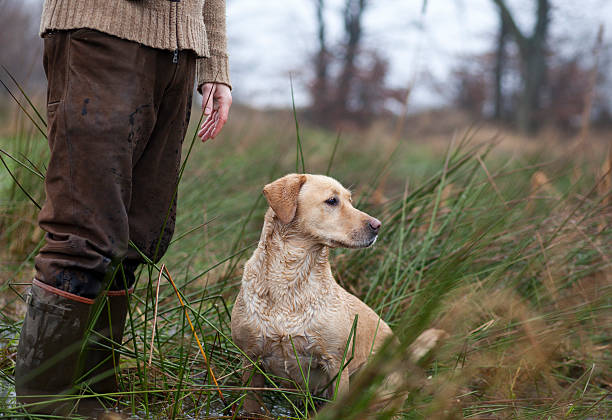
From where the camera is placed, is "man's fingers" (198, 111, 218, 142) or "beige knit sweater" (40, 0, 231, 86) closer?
"beige knit sweater" (40, 0, 231, 86)

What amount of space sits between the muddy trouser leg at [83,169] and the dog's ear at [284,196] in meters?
0.70

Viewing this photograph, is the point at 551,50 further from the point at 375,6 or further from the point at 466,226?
the point at 466,226

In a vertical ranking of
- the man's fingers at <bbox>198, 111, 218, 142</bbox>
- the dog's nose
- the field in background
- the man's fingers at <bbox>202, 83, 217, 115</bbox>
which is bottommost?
the field in background

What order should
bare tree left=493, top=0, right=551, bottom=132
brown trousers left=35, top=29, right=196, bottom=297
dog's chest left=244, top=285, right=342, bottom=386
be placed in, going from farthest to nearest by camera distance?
bare tree left=493, top=0, right=551, bottom=132
dog's chest left=244, top=285, right=342, bottom=386
brown trousers left=35, top=29, right=196, bottom=297

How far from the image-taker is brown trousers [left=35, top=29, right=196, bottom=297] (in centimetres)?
183

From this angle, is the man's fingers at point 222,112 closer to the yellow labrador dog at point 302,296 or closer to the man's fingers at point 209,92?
the man's fingers at point 209,92

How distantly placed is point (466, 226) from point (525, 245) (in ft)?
1.18

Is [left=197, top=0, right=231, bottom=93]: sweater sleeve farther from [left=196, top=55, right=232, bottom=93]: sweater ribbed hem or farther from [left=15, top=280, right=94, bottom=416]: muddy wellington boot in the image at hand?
[left=15, top=280, right=94, bottom=416]: muddy wellington boot

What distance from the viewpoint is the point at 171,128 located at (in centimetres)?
219

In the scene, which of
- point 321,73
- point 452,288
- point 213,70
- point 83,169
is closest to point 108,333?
point 83,169

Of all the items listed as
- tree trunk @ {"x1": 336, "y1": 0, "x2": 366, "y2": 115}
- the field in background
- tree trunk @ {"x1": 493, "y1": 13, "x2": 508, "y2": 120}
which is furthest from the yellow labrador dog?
tree trunk @ {"x1": 493, "y1": 13, "x2": 508, "y2": 120}

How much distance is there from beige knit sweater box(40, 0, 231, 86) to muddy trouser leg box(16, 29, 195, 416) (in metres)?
0.04

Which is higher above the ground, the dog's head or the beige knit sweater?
the beige knit sweater

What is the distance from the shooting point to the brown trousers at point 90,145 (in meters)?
1.83
